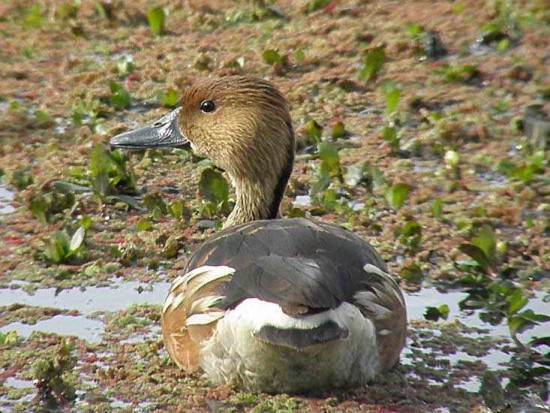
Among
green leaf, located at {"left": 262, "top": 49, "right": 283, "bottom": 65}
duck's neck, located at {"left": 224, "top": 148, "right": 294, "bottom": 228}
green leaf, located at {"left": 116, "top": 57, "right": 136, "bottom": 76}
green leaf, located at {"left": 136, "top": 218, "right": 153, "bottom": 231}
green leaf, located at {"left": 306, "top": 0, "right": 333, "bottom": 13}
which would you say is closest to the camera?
duck's neck, located at {"left": 224, "top": 148, "right": 294, "bottom": 228}

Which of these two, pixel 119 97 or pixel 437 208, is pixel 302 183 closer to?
pixel 437 208

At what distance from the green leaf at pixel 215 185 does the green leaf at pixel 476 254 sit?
1.59m

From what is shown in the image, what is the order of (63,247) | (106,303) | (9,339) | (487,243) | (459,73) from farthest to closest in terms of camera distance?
(459,73)
(63,247)
(487,243)
(106,303)
(9,339)

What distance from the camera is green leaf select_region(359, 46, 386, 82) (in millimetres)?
9961

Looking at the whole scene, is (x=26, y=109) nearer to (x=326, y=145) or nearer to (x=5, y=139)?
(x=5, y=139)

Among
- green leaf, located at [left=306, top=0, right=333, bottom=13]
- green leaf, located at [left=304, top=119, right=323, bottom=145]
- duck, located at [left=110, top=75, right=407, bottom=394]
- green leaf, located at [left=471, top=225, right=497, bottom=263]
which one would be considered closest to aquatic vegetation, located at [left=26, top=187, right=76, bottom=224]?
green leaf, located at [left=304, top=119, right=323, bottom=145]

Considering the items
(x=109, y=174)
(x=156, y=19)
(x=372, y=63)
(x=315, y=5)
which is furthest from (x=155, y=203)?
(x=315, y=5)

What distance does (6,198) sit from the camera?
27.5ft

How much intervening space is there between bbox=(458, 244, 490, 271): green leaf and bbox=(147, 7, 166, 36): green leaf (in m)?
4.80

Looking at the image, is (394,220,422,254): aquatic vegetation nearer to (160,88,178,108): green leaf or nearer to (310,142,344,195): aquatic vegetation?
(310,142,344,195): aquatic vegetation

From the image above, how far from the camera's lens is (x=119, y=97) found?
32.0 feet

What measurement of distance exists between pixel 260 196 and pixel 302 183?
Result: 137 cm

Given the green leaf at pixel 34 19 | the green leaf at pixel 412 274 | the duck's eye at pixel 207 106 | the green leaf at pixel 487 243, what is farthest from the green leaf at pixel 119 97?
the green leaf at pixel 487 243

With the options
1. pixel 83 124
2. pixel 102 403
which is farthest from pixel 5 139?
pixel 102 403
